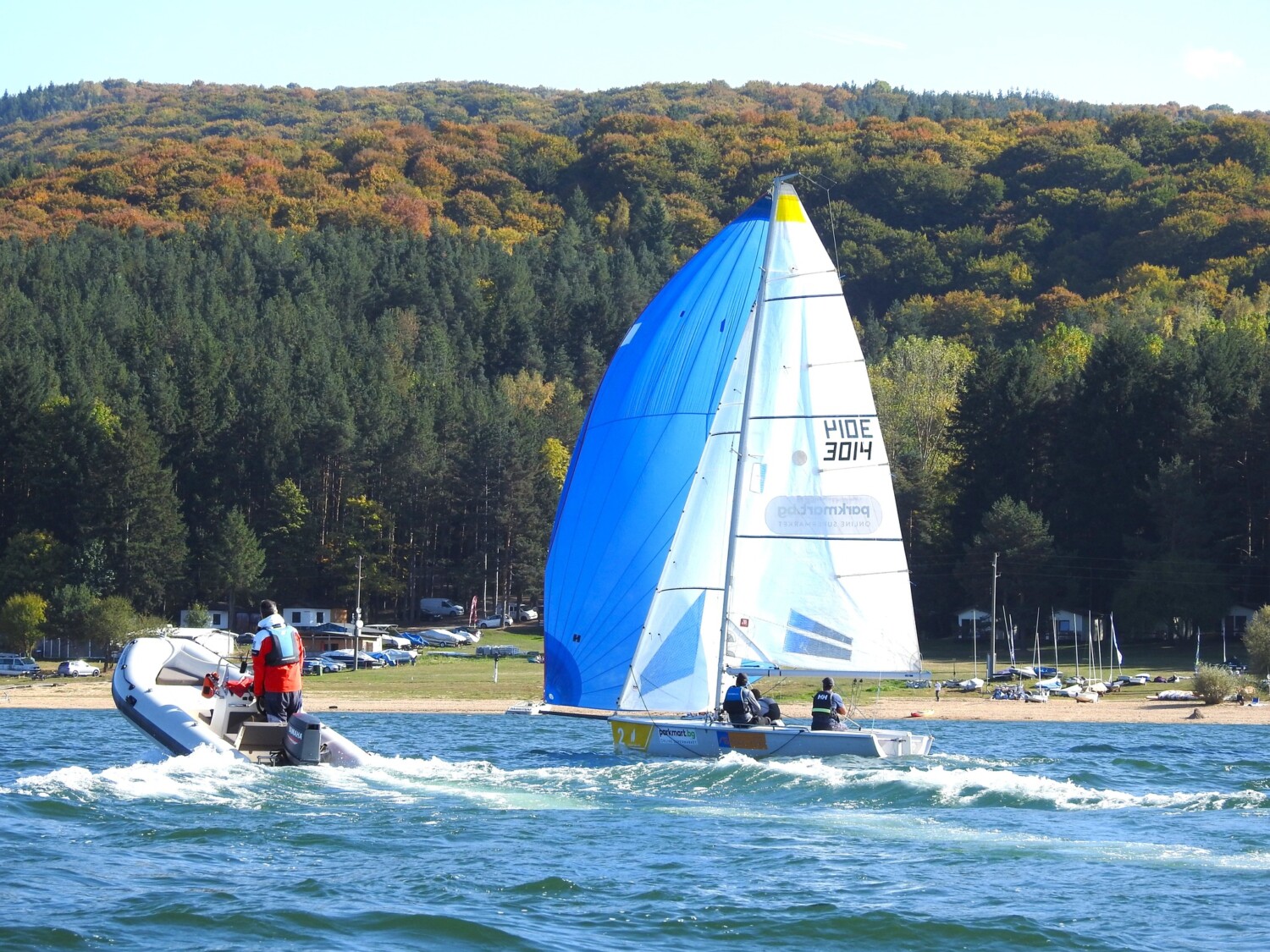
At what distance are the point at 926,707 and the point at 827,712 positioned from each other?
80.8 feet

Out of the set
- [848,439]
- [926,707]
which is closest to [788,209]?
[848,439]

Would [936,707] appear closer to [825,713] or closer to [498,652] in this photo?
[498,652]

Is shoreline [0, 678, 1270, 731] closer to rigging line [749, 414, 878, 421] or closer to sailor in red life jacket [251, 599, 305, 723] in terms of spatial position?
rigging line [749, 414, 878, 421]

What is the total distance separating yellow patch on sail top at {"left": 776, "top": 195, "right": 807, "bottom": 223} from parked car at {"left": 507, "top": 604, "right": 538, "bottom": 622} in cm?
5911

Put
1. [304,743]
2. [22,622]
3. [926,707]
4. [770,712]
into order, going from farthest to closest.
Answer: [22,622] → [926,707] → [770,712] → [304,743]

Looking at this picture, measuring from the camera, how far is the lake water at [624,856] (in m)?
14.5

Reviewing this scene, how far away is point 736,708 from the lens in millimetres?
25859

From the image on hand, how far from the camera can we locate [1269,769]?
94.6 ft

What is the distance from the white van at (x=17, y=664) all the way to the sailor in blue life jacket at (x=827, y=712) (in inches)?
1671

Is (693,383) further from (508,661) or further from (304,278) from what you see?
(304,278)

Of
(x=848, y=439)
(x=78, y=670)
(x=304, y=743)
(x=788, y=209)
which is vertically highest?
(x=788, y=209)

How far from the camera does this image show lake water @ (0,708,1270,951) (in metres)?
14.5

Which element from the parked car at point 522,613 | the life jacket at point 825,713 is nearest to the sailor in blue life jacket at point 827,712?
the life jacket at point 825,713

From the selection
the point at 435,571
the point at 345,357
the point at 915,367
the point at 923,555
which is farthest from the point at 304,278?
the point at 923,555
